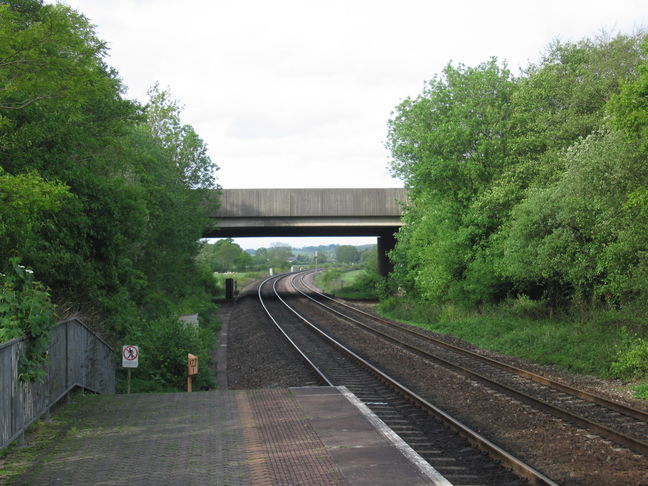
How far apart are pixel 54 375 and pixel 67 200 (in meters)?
5.27

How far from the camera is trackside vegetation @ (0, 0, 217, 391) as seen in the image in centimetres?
1076

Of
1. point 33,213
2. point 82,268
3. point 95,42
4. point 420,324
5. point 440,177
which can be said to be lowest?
point 420,324

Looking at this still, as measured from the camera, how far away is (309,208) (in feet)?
141

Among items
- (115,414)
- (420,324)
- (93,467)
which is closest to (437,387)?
(115,414)

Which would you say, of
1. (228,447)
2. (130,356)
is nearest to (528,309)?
(130,356)

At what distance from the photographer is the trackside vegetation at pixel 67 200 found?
10758 millimetres

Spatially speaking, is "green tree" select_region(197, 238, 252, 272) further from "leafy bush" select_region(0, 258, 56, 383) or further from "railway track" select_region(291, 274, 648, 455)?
"leafy bush" select_region(0, 258, 56, 383)

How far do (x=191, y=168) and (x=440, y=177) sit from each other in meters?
18.4

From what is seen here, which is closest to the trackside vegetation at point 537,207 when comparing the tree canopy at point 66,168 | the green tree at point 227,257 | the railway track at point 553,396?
the railway track at point 553,396

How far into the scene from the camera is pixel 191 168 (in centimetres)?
4125

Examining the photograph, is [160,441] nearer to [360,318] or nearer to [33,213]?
[33,213]

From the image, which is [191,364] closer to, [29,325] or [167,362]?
[167,362]

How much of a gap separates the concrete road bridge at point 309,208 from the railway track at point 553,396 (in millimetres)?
21342

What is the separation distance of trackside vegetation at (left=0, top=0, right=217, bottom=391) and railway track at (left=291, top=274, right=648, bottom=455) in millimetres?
7365
